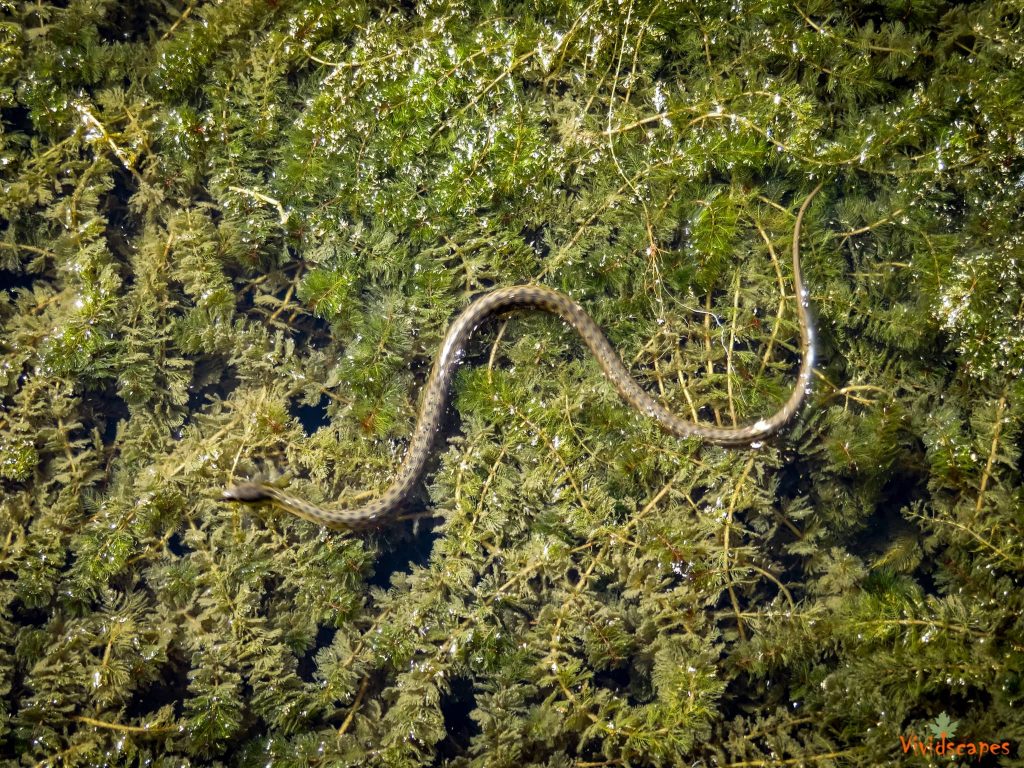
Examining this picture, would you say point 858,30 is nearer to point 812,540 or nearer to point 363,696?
point 812,540

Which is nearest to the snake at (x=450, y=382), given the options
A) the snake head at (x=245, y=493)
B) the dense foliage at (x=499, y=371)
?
the snake head at (x=245, y=493)

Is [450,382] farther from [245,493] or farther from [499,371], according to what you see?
[245,493]

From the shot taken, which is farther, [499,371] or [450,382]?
[450,382]

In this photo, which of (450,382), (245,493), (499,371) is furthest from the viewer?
(450,382)

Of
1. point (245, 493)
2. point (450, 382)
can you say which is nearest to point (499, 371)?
point (450, 382)

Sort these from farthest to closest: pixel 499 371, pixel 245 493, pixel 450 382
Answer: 1. pixel 450 382
2. pixel 499 371
3. pixel 245 493
